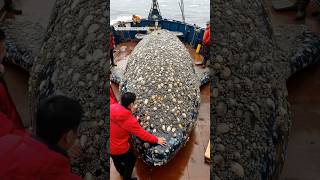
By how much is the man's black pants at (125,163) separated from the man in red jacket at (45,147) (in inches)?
96.3

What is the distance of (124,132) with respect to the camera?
3.81 meters

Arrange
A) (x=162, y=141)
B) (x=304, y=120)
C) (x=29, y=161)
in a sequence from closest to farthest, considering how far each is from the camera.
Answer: (x=29, y=161)
(x=304, y=120)
(x=162, y=141)

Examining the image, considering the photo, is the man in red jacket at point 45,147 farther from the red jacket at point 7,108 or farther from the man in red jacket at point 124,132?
the man in red jacket at point 124,132

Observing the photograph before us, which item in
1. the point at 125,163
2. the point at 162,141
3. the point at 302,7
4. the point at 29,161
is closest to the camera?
the point at 29,161

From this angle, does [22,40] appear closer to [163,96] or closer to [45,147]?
[163,96]

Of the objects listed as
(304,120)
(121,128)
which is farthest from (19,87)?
(304,120)

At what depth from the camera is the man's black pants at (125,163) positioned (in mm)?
4141

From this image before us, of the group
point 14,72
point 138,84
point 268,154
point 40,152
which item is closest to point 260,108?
point 268,154

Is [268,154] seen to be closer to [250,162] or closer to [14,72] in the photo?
[250,162]

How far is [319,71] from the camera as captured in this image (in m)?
4.87

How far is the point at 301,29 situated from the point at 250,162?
3443 millimetres

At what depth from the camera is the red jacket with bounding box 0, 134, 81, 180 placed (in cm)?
140

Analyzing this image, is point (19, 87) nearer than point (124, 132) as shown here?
Yes

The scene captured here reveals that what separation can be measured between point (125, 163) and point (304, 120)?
1844mm
